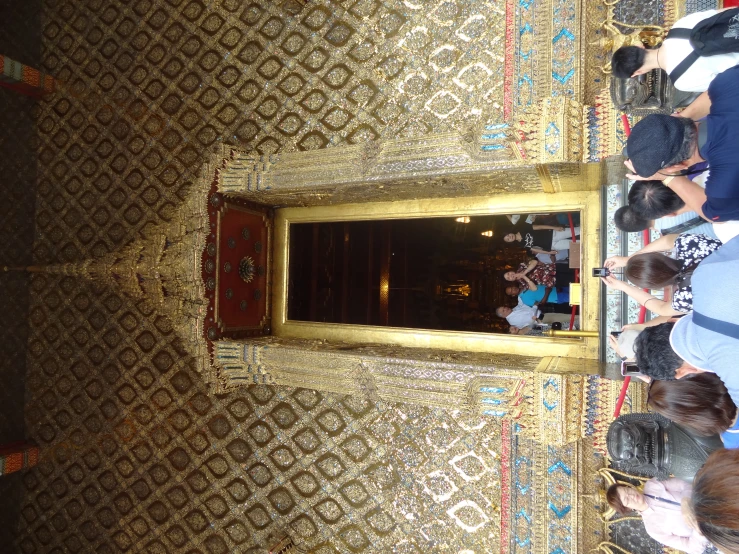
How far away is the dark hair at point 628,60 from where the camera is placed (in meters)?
2.18

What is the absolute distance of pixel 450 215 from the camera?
12.0 ft

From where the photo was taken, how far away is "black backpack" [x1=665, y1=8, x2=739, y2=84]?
1.74 meters

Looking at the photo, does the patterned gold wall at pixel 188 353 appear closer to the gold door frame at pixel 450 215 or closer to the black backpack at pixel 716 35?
the gold door frame at pixel 450 215

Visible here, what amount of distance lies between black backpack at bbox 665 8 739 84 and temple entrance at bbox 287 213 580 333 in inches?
63.5

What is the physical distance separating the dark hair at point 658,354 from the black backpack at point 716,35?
1.01 m

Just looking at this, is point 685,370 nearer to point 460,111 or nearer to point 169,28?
point 460,111

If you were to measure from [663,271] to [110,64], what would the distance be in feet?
16.5

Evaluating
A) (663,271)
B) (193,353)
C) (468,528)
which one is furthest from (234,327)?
(663,271)

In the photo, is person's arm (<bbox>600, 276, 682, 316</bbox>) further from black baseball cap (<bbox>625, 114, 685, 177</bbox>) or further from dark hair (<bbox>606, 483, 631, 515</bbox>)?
dark hair (<bbox>606, 483, 631, 515</bbox>)

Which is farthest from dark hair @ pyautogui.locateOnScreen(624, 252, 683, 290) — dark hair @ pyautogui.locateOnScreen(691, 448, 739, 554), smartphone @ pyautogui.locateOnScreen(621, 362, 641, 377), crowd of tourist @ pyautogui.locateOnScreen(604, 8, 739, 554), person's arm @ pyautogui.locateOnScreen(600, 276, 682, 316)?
dark hair @ pyautogui.locateOnScreen(691, 448, 739, 554)

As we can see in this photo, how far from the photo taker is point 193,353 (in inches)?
141

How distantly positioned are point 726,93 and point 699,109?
0.37m

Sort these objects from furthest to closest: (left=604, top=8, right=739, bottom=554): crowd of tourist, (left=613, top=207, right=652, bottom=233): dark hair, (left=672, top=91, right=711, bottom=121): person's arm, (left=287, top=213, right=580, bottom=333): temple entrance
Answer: (left=287, top=213, right=580, bottom=333): temple entrance → (left=613, top=207, right=652, bottom=233): dark hair → (left=672, top=91, right=711, bottom=121): person's arm → (left=604, top=8, right=739, bottom=554): crowd of tourist

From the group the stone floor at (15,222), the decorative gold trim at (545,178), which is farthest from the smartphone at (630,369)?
the stone floor at (15,222)
